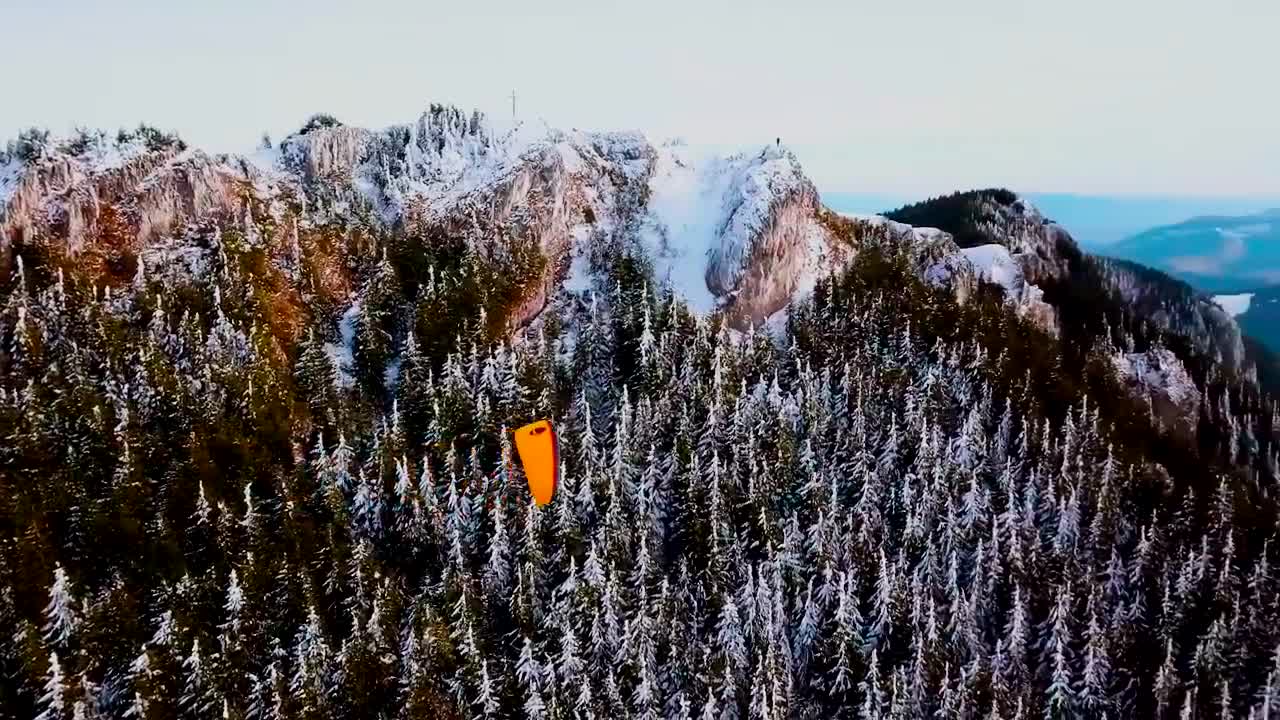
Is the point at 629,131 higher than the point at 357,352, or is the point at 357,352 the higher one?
the point at 629,131

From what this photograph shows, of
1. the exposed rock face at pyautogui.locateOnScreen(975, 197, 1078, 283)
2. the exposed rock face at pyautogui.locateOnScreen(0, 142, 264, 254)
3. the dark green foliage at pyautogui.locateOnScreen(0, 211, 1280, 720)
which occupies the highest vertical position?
the exposed rock face at pyautogui.locateOnScreen(0, 142, 264, 254)

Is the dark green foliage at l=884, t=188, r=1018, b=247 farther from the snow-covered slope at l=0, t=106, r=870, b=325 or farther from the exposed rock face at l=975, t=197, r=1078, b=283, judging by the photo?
the snow-covered slope at l=0, t=106, r=870, b=325

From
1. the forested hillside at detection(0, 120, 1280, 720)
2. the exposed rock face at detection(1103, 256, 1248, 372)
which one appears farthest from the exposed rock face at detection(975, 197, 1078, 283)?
the forested hillside at detection(0, 120, 1280, 720)

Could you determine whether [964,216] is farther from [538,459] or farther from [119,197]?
[119,197]

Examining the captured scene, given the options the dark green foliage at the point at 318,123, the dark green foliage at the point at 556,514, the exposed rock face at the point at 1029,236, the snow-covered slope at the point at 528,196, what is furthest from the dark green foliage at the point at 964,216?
the dark green foliage at the point at 318,123

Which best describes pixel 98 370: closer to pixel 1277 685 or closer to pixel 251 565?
pixel 251 565

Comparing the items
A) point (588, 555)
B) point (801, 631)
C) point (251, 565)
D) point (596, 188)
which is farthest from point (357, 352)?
point (801, 631)

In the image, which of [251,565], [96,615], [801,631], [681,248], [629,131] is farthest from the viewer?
[629,131]
